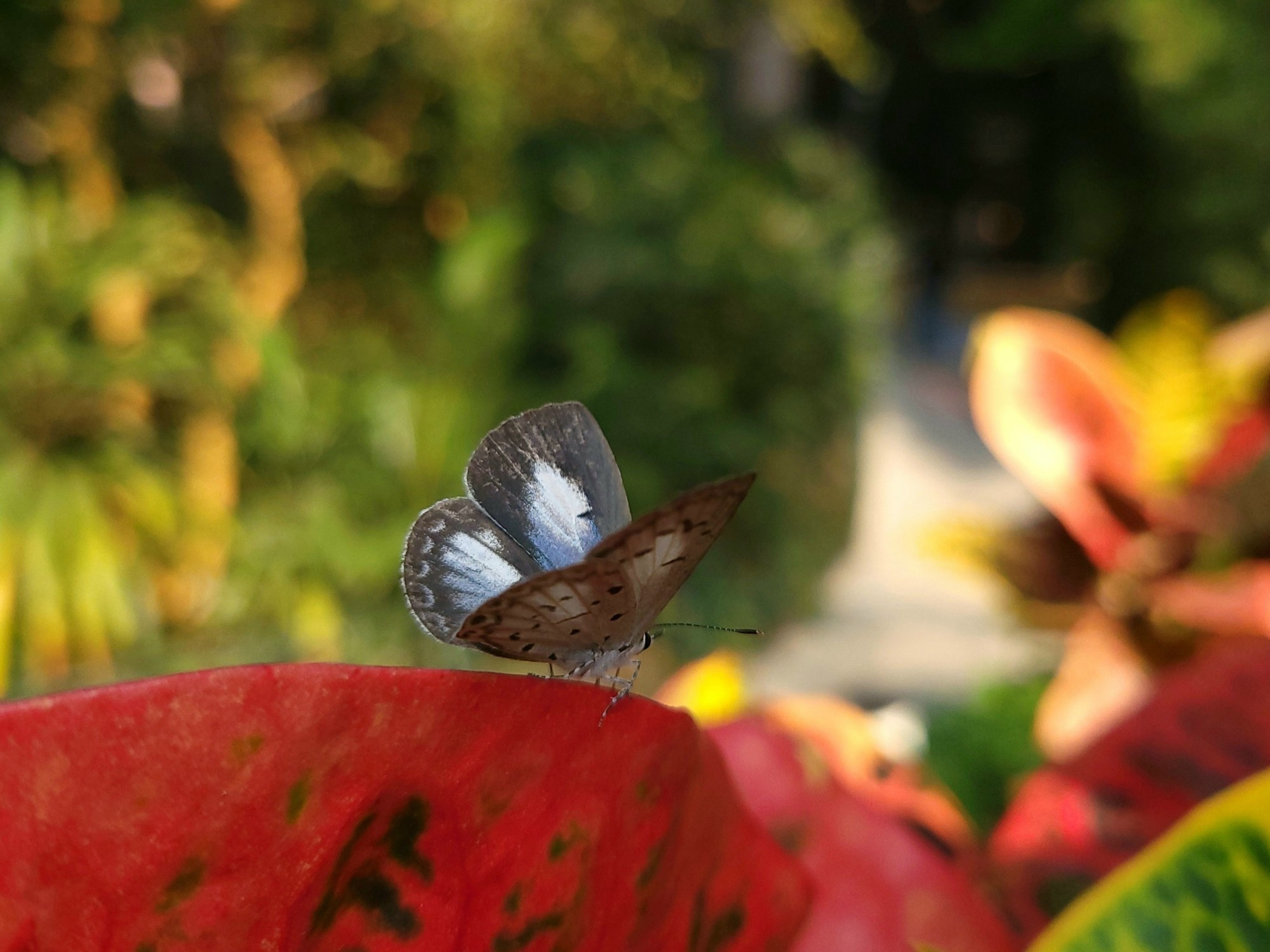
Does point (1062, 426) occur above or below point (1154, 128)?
above

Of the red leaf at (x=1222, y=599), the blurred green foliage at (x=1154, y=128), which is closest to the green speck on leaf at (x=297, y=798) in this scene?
the red leaf at (x=1222, y=599)

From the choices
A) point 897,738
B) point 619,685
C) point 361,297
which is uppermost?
point 361,297

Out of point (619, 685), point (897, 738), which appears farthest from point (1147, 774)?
point (897, 738)

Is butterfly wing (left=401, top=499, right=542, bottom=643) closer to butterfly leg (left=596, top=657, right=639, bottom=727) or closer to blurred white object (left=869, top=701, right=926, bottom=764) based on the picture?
butterfly leg (left=596, top=657, right=639, bottom=727)

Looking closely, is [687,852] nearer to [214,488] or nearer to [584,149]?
[214,488]

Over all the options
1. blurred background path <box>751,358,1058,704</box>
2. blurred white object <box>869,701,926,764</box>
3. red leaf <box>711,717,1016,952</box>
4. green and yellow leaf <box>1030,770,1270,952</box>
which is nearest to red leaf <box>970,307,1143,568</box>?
blurred white object <box>869,701,926,764</box>

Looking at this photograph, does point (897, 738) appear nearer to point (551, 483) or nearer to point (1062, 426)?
point (1062, 426)
